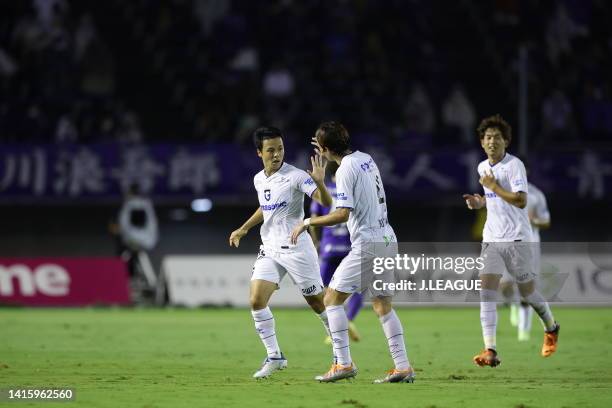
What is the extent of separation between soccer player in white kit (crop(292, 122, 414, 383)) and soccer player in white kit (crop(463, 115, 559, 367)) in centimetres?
168

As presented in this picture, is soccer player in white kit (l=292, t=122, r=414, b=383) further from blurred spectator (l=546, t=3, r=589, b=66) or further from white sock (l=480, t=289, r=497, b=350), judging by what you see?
blurred spectator (l=546, t=3, r=589, b=66)

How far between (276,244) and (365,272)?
1.35m

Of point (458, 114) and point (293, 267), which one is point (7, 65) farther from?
point (293, 267)

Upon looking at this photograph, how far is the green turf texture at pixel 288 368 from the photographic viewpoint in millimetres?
10516

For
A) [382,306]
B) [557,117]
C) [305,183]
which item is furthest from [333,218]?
[557,117]

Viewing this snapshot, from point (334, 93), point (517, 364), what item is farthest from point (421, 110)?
point (517, 364)

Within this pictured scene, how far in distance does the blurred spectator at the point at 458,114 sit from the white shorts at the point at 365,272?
682 inches

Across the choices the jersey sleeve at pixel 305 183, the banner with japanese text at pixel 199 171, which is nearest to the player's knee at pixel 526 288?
the jersey sleeve at pixel 305 183

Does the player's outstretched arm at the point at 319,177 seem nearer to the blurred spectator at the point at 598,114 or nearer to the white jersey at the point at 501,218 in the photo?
the white jersey at the point at 501,218

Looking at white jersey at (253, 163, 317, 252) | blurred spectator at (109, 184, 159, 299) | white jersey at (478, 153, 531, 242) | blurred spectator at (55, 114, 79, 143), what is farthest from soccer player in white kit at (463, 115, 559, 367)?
blurred spectator at (55, 114, 79, 143)

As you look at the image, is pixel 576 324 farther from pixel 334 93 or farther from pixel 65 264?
pixel 65 264

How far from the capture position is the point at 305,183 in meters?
12.3

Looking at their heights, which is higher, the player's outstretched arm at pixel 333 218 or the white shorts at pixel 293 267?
the player's outstretched arm at pixel 333 218

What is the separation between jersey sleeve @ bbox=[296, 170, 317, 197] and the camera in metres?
12.2
